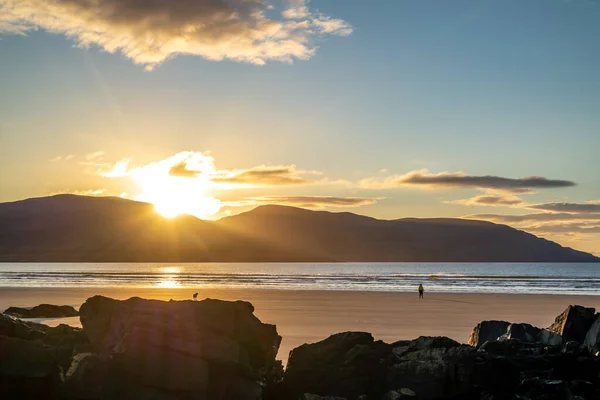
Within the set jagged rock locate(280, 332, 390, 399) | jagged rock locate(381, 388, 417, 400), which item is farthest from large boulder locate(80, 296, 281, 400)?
jagged rock locate(381, 388, 417, 400)

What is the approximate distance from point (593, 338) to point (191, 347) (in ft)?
33.8

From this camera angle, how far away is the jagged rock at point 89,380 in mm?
12422

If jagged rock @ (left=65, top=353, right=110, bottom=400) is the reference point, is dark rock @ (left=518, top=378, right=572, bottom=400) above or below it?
below

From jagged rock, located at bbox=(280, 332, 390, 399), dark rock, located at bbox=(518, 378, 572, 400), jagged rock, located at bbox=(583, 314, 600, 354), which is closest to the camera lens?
dark rock, located at bbox=(518, 378, 572, 400)

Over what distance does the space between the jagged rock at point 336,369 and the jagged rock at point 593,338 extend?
5493mm

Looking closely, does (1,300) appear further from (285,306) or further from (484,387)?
(484,387)

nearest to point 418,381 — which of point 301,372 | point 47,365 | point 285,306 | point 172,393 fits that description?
point 301,372

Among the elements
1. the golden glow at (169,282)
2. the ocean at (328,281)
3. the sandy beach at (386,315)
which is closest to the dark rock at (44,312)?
the sandy beach at (386,315)

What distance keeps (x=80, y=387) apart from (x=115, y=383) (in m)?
0.69

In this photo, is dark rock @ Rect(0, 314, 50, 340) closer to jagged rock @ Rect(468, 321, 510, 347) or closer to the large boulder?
the large boulder

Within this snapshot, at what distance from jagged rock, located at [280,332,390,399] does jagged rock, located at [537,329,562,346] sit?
5562mm

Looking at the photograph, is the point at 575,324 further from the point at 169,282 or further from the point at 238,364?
the point at 169,282

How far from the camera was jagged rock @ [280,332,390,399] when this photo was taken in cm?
1373

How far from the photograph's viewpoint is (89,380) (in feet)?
40.9
